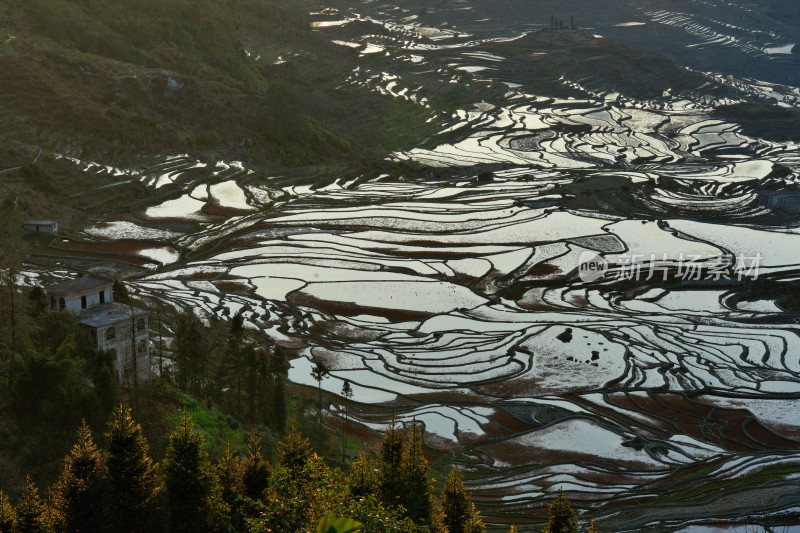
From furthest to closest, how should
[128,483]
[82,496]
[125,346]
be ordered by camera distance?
[125,346], [128,483], [82,496]

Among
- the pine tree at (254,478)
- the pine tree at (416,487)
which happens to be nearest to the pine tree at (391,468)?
the pine tree at (416,487)

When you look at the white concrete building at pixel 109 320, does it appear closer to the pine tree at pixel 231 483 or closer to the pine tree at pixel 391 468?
the pine tree at pixel 231 483

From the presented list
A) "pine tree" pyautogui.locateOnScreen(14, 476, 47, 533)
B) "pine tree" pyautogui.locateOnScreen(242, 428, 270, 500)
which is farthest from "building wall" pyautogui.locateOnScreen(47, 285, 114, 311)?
"pine tree" pyautogui.locateOnScreen(14, 476, 47, 533)

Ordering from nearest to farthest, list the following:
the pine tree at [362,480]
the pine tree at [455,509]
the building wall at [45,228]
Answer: the pine tree at [362,480] < the pine tree at [455,509] < the building wall at [45,228]

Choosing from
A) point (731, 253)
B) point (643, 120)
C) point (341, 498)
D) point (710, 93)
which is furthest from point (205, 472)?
point (710, 93)

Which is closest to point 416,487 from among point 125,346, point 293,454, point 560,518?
point 293,454

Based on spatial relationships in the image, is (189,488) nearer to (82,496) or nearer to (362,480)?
(82,496)
